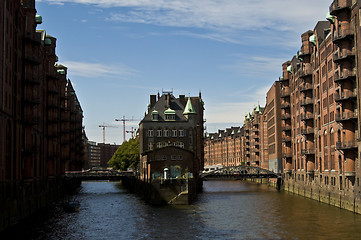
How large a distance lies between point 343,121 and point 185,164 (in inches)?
1140

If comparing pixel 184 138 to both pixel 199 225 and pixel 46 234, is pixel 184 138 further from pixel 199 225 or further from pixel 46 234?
pixel 46 234

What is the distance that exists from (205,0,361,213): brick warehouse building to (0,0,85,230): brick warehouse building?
36560 millimetres

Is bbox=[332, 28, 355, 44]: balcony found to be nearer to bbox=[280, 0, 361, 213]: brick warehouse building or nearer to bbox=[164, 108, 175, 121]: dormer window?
bbox=[280, 0, 361, 213]: brick warehouse building

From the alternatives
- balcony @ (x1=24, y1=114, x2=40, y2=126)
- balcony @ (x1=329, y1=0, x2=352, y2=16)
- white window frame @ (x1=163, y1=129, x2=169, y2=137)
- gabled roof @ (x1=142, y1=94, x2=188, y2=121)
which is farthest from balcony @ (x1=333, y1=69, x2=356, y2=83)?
white window frame @ (x1=163, y1=129, x2=169, y2=137)

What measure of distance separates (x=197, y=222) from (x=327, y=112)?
2937 centimetres

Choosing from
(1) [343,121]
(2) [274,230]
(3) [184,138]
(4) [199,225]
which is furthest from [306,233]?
(3) [184,138]

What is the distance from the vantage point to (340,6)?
209ft

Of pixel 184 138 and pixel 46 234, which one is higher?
pixel 184 138

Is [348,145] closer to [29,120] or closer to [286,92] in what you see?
[29,120]

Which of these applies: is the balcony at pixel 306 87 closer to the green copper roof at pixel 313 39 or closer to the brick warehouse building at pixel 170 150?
the green copper roof at pixel 313 39

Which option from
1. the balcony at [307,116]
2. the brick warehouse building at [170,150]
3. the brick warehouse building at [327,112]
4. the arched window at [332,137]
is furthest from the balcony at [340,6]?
the brick warehouse building at [170,150]

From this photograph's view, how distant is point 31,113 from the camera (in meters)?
66.9

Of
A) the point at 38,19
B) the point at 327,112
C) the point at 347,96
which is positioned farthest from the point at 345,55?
the point at 38,19

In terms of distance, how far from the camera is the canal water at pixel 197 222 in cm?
5103
